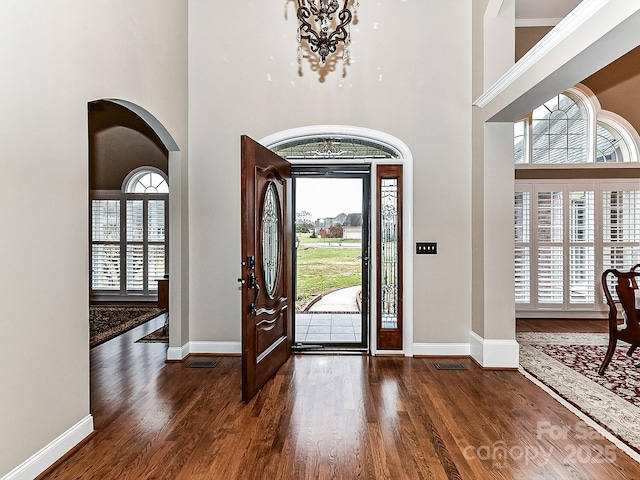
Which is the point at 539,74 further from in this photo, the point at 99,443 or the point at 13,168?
the point at 99,443

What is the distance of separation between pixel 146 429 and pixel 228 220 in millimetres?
2248

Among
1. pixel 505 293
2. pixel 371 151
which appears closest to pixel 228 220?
pixel 371 151

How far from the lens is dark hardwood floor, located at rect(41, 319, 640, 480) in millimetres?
2305

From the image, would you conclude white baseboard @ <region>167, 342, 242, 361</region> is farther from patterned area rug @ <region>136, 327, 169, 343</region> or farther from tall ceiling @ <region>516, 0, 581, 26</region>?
tall ceiling @ <region>516, 0, 581, 26</region>

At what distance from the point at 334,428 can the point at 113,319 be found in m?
4.79

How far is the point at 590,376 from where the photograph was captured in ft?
12.3

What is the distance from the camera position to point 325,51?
9.29 ft

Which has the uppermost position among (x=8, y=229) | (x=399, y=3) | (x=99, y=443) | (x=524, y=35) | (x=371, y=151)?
(x=524, y=35)

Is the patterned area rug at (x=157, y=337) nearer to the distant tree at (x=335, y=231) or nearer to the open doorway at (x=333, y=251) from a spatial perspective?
the open doorway at (x=333, y=251)

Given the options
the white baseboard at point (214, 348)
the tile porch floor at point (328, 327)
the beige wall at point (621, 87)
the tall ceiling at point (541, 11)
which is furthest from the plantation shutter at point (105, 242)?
the beige wall at point (621, 87)

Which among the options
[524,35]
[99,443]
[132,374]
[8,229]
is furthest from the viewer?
[524,35]

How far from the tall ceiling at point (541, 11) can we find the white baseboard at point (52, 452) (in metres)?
6.50

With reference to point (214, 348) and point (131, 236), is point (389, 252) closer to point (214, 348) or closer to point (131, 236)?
point (214, 348)

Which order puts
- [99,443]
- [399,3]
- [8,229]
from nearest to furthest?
[8,229] → [99,443] → [399,3]
